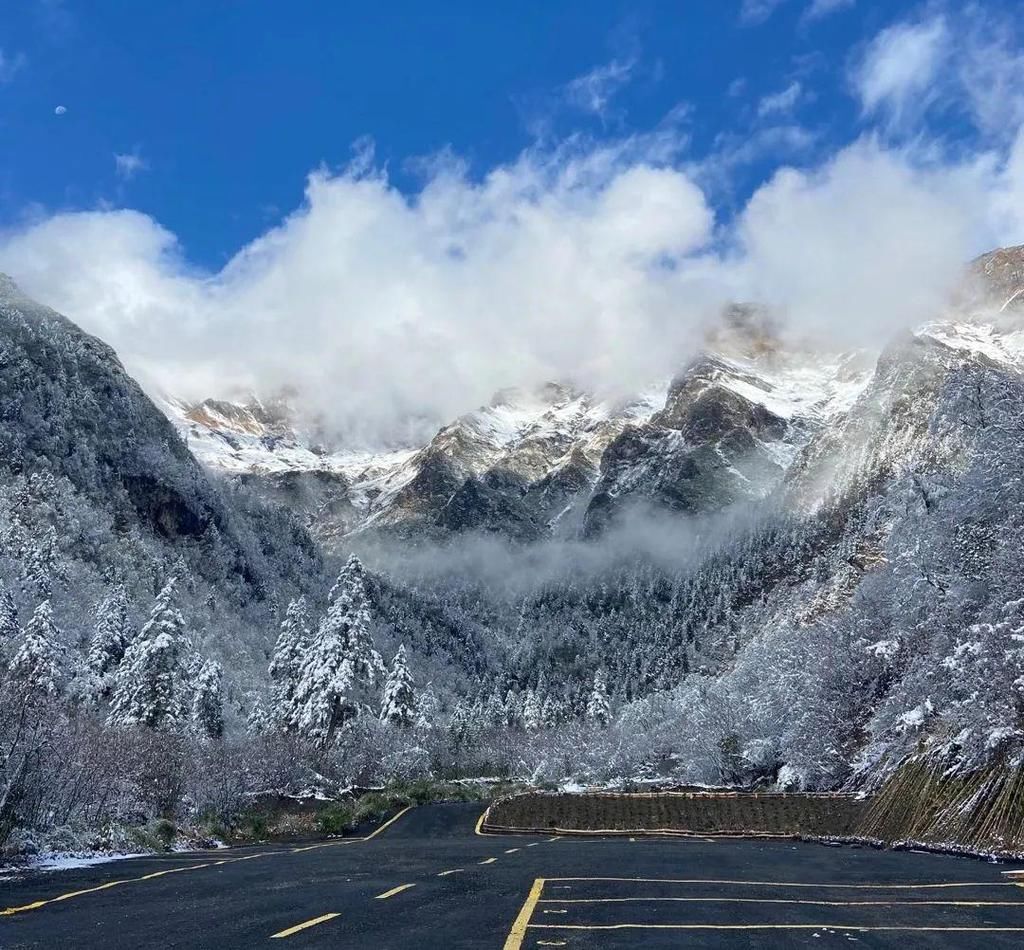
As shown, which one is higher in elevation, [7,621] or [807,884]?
[7,621]

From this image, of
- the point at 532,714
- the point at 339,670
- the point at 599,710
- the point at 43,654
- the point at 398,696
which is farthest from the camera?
the point at 532,714

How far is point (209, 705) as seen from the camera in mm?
66000

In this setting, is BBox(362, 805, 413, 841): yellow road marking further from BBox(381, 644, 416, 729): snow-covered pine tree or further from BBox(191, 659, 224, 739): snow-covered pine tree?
BBox(191, 659, 224, 739): snow-covered pine tree

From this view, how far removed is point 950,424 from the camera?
127ft

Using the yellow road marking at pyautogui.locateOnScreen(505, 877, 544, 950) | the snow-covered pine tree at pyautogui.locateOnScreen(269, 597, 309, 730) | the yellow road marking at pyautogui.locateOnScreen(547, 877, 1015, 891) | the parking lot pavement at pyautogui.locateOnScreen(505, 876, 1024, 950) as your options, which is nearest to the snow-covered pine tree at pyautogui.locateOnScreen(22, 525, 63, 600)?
the snow-covered pine tree at pyautogui.locateOnScreen(269, 597, 309, 730)

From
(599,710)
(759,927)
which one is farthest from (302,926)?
(599,710)

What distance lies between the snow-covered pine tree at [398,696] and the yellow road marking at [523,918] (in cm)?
6082

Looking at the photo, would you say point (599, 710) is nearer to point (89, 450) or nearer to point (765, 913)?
point (89, 450)

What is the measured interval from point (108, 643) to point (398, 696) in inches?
1102

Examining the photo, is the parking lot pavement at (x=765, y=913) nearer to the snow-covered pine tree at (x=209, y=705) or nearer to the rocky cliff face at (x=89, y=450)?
the snow-covered pine tree at (x=209, y=705)

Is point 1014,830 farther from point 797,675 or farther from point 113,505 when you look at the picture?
point 113,505

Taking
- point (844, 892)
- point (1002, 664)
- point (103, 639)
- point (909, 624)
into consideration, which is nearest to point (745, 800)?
point (909, 624)

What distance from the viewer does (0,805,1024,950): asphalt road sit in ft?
32.1

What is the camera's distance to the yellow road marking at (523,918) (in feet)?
30.7
